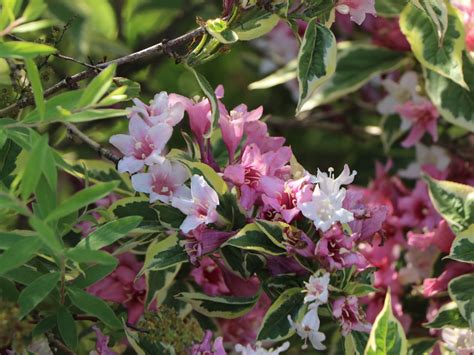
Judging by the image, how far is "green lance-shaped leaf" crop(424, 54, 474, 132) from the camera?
1.56 metres

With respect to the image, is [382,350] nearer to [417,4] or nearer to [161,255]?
[161,255]

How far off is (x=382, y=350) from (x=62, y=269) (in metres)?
0.35

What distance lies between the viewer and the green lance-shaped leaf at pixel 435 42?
4.79ft

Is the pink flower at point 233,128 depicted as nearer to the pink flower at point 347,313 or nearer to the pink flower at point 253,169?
the pink flower at point 253,169

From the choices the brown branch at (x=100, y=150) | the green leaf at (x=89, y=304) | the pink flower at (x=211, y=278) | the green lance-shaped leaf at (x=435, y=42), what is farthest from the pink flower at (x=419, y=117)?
the green leaf at (x=89, y=304)

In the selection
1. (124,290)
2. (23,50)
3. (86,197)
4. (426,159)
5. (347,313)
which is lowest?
(426,159)

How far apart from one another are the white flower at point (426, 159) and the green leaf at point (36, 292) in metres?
0.91

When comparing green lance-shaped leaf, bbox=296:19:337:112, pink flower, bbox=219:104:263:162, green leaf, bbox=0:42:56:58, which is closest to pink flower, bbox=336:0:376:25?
green lance-shaped leaf, bbox=296:19:337:112

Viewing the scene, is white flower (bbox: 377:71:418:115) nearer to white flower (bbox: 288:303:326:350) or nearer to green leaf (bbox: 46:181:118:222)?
white flower (bbox: 288:303:326:350)

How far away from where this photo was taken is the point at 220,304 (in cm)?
124

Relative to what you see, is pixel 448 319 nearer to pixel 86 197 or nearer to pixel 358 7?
pixel 358 7

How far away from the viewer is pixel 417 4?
Result: 1.22 m

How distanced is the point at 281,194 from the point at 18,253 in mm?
330

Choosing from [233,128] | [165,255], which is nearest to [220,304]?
[165,255]
